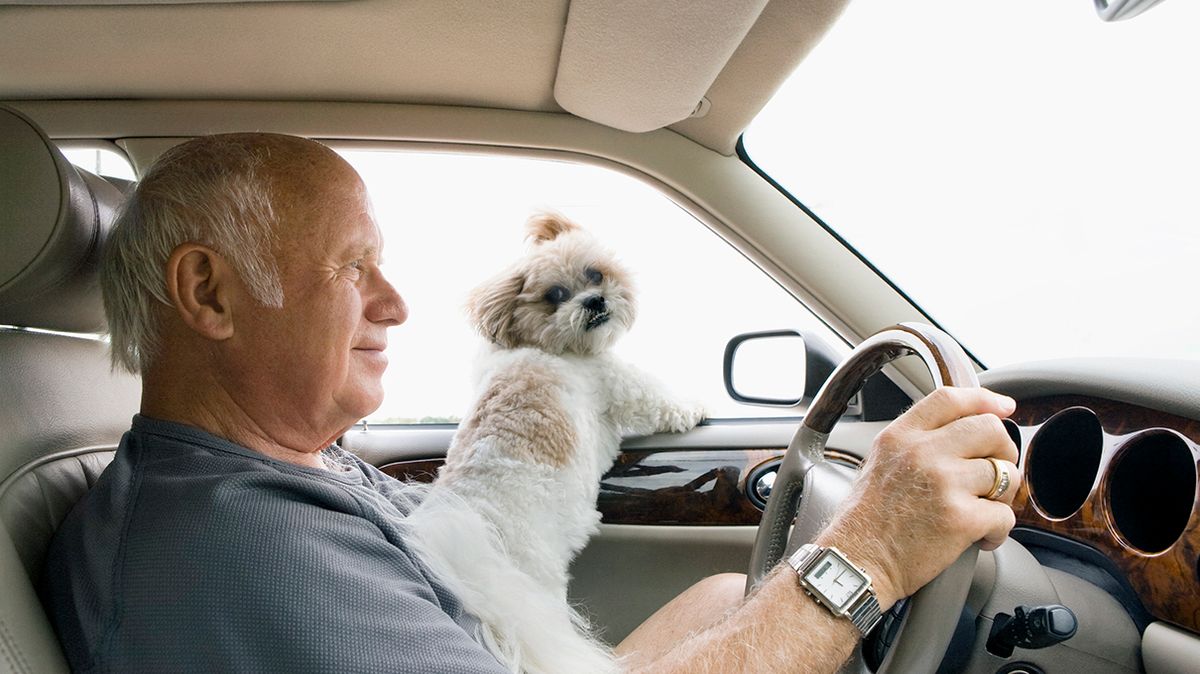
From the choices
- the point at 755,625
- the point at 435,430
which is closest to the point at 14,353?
the point at 755,625

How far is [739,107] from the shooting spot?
2.05 metres

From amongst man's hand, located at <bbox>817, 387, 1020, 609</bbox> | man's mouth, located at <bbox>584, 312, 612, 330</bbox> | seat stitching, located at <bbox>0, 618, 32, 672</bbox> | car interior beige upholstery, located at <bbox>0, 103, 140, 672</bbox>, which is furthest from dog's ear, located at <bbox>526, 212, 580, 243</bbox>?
seat stitching, located at <bbox>0, 618, 32, 672</bbox>

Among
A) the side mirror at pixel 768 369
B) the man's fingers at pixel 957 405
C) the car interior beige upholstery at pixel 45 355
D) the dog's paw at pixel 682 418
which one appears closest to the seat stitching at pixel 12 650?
the car interior beige upholstery at pixel 45 355

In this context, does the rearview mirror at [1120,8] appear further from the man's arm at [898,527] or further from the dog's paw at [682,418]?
the dog's paw at [682,418]

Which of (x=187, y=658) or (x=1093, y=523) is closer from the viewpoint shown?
(x=187, y=658)

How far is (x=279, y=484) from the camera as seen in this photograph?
1.16 meters

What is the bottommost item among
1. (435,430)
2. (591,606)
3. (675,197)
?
(591,606)

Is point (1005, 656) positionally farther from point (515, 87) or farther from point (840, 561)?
point (515, 87)

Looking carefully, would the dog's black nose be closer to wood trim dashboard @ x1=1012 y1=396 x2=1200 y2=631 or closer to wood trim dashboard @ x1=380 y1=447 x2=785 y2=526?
wood trim dashboard @ x1=380 y1=447 x2=785 y2=526

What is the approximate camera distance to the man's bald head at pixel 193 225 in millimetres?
1310

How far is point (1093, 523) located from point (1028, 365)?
314 mm

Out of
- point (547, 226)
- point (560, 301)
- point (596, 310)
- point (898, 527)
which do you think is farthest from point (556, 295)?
point (898, 527)

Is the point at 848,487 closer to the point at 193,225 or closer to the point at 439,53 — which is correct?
the point at 193,225

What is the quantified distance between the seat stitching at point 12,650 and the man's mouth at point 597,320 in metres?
1.52
